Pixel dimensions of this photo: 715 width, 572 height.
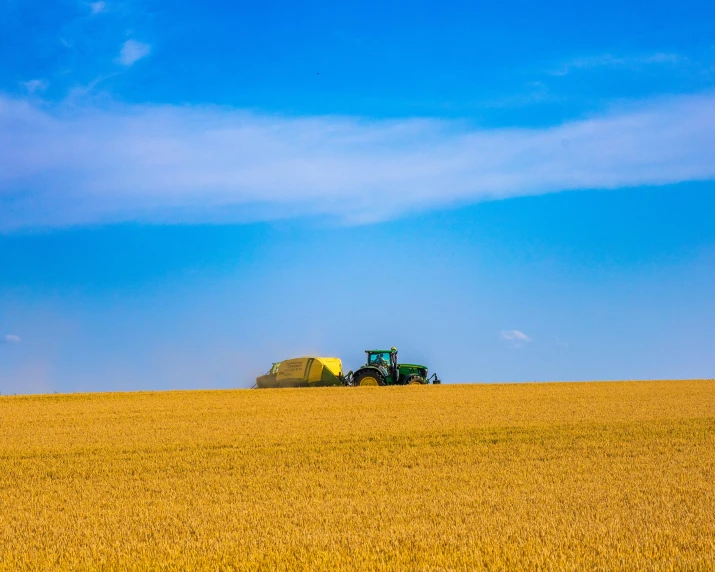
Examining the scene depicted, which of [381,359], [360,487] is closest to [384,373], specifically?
[381,359]

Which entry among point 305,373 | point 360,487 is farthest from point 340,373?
point 360,487

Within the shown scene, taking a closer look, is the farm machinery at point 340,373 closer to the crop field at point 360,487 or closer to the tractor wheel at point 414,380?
the tractor wheel at point 414,380

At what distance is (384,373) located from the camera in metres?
31.5

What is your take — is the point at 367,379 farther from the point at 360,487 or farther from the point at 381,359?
the point at 360,487

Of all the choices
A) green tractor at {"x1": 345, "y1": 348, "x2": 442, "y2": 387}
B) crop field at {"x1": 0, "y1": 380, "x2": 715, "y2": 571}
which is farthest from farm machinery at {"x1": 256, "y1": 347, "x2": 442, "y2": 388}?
crop field at {"x1": 0, "y1": 380, "x2": 715, "y2": 571}

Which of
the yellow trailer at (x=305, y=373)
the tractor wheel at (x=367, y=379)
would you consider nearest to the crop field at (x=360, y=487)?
the tractor wheel at (x=367, y=379)

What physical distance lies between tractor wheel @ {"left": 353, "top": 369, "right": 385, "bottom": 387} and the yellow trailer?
1.59m

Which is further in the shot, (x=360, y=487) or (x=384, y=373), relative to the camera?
(x=384, y=373)

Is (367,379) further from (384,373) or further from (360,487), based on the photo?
(360,487)

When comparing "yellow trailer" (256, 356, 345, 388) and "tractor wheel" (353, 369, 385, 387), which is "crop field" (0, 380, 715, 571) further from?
"yellow trailer" (256, 356, 345, 388)

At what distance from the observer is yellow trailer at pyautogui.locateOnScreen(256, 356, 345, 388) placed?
3334 centimetres

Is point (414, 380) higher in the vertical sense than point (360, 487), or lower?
higher

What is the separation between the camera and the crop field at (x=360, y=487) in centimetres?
848

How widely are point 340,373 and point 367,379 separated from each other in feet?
7.84
